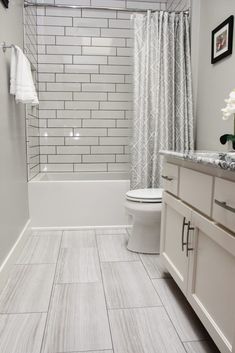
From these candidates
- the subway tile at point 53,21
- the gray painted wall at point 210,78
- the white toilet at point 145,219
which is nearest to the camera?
the gray painted wall at point 210,78

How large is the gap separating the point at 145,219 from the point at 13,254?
3.23ft

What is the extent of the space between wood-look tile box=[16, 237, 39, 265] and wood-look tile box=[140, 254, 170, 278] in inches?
33.5

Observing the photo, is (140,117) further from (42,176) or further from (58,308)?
(58,308)

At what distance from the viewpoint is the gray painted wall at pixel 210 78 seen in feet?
6.81

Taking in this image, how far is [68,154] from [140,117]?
44.0 inches

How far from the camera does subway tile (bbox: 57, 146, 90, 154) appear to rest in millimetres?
3378

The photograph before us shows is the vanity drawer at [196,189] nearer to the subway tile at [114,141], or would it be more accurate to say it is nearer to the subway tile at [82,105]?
the subway tile at [114,141]

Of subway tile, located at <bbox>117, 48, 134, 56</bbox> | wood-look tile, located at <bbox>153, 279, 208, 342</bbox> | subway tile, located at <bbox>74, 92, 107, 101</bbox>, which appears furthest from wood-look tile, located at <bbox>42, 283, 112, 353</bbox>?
subway tile, located at <bbox>117, 48, 134, 56</bbox>

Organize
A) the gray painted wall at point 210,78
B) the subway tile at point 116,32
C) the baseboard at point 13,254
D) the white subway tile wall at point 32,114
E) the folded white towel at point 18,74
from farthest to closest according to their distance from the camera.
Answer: the subway tile at point 116,32 → the white subway tile wall at point 32,114 → the gray painted wall at point 210,78 → the folded white towel at point 18,74 → the baseboard at point 13,254

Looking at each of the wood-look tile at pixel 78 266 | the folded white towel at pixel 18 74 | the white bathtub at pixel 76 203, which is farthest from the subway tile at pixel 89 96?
the wood-look tile at pixel 78 266

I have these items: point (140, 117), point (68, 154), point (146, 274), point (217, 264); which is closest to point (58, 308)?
point (146, 274)

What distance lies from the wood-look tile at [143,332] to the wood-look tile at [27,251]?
0.90 metres

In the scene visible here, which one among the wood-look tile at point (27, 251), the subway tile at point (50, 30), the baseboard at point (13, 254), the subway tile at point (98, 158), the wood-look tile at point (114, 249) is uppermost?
the subway tile at point (50, 30)

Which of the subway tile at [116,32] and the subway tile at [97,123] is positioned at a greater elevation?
the subway tile at [116,32]
